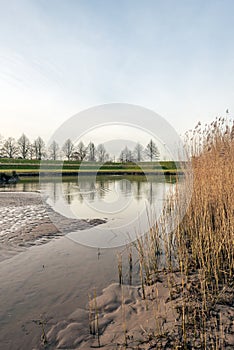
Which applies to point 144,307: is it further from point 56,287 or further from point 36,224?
point 36,224

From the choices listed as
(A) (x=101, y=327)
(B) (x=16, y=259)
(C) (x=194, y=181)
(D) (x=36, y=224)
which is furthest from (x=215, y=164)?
(D) (x=36, y=224)

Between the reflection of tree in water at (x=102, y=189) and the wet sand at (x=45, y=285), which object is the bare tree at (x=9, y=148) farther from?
the wet sand at (x=45, y=285)

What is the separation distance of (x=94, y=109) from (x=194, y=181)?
3327 millimetres

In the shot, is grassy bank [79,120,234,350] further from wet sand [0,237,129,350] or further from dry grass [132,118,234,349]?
wet sand [0,237,129,350]

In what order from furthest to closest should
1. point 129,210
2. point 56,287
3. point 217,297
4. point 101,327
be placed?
point 129,210 < point 56,287 < point 217,297 < point 101,327

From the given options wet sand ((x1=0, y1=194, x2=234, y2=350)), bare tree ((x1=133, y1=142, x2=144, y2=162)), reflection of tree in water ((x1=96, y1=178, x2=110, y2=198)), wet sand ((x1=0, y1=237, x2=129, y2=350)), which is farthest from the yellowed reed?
reflection of tree in water ((x1=96, y1=178, x2=110, y2=198))

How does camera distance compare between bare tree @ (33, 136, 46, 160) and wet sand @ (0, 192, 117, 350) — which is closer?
wet sand @ (0, 192, 117, 350)

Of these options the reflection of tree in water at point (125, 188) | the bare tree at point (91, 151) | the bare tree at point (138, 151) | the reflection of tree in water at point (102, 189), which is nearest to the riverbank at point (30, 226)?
the bare tree at point (138, 151)

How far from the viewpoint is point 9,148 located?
208ft

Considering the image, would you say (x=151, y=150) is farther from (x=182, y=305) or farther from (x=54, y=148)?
(x=182, y=305)

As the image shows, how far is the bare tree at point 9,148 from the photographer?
6275 cm

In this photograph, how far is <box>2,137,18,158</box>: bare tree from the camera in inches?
2470

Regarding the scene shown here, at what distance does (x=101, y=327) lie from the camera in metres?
2.77

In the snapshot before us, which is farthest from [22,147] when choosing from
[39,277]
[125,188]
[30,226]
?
[39,277]
